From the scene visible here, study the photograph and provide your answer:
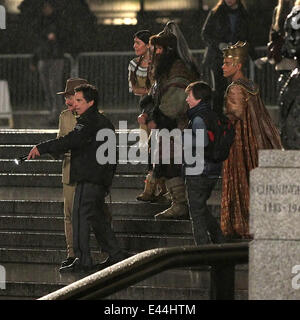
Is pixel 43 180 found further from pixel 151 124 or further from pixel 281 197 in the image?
pixel 281 197

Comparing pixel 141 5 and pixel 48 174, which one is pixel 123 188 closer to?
pixel 48 174

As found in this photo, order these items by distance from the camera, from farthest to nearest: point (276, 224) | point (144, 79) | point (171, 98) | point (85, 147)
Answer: point (144, 79) < point (171, 98) < point (85, 147) < point (276, 224)

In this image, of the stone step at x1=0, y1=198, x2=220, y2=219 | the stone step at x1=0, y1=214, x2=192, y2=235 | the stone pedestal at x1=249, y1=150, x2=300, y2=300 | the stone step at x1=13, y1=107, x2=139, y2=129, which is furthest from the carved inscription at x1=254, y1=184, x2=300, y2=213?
the stone step at x1=13, y1=107, x2=139, y2=129

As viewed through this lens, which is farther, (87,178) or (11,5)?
(11,5)

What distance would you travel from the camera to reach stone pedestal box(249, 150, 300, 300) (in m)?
9.17

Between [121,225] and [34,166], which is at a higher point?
[34,166]

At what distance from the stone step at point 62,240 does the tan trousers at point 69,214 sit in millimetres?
736

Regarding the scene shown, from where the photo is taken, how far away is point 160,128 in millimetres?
14523

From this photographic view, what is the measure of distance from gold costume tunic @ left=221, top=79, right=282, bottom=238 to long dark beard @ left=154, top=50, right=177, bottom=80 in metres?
0.79

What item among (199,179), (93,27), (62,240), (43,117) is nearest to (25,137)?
(62,240)

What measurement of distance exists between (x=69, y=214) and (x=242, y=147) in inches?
67.0

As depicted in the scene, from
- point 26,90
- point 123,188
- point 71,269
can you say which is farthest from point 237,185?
point 26,90

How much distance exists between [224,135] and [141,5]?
9.94 metres

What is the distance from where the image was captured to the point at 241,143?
1387cm
